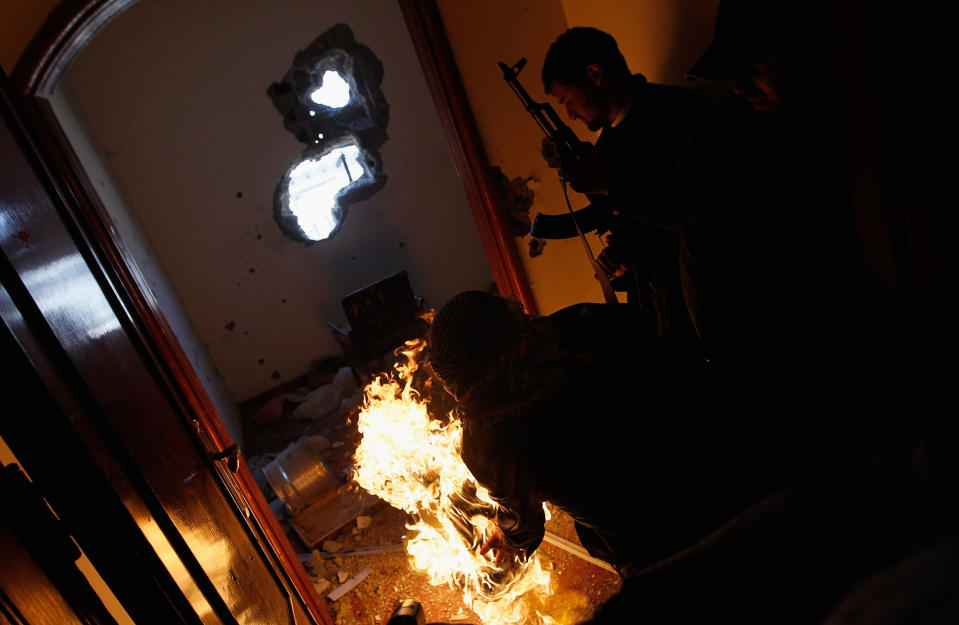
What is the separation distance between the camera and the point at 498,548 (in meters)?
2.43

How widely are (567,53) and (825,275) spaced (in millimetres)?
Result: 1324

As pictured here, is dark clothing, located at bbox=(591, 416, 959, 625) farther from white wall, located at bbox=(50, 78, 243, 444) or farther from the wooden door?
white wall, located at bbox=(50, 78, 243, 444)

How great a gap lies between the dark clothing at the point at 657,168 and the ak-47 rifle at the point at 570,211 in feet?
0.85

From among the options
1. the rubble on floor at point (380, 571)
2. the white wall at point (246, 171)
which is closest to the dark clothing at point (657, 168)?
the rubble on floor at point (380, 571)

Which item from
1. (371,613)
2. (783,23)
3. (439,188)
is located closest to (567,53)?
(783,23)

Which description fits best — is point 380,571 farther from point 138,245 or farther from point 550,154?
point 138,245

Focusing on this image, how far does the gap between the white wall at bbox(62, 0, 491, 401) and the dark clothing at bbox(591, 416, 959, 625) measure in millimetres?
6540

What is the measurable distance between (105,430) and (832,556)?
1.56 metres

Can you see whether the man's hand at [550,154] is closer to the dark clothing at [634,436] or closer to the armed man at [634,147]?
the armed man at [634,147]

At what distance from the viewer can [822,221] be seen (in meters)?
1.44

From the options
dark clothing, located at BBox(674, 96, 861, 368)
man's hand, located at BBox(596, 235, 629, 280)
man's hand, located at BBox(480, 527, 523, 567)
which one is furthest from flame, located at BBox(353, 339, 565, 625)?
dark clothing, located at BBox(674, 96, 861, 368)

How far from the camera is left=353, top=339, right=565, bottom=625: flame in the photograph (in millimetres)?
2654

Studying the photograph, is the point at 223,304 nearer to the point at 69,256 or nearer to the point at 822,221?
the point at 69,256

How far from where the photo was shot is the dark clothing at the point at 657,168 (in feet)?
6.52
